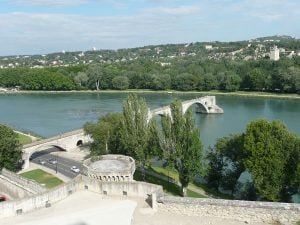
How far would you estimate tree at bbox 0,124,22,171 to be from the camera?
3956cm

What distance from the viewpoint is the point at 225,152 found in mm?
35438

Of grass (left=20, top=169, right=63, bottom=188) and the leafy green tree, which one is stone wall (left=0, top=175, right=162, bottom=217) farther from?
the leafy green tree

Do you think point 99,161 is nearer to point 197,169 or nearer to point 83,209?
point 83,209

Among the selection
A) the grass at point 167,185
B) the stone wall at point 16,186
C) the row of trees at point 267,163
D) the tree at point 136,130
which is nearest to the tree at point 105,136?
the grass at point 167,185

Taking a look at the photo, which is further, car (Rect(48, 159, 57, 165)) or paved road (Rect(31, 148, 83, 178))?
car (Rect(48, 159, 57, 165))

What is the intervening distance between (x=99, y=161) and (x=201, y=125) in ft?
164

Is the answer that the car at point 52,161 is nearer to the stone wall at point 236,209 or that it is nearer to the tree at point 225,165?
the tree at point 225,165

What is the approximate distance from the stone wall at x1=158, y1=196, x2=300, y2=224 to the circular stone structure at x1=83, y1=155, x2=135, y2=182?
4545mm

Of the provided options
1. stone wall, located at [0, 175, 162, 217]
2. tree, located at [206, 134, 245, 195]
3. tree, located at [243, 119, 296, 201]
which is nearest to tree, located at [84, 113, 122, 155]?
tree, located at [206, 134, 245, 195]

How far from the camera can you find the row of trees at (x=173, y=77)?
107750 millimetres

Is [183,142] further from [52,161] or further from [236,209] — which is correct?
[52,161]

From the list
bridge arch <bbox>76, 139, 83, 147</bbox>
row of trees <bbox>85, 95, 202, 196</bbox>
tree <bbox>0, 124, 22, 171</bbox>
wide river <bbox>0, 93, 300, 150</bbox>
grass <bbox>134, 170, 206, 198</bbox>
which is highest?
row of trees <bbox>85, 95, 202, 196</bbox>

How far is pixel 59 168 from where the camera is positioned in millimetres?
42844

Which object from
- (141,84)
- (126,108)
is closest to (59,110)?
(141,84)
